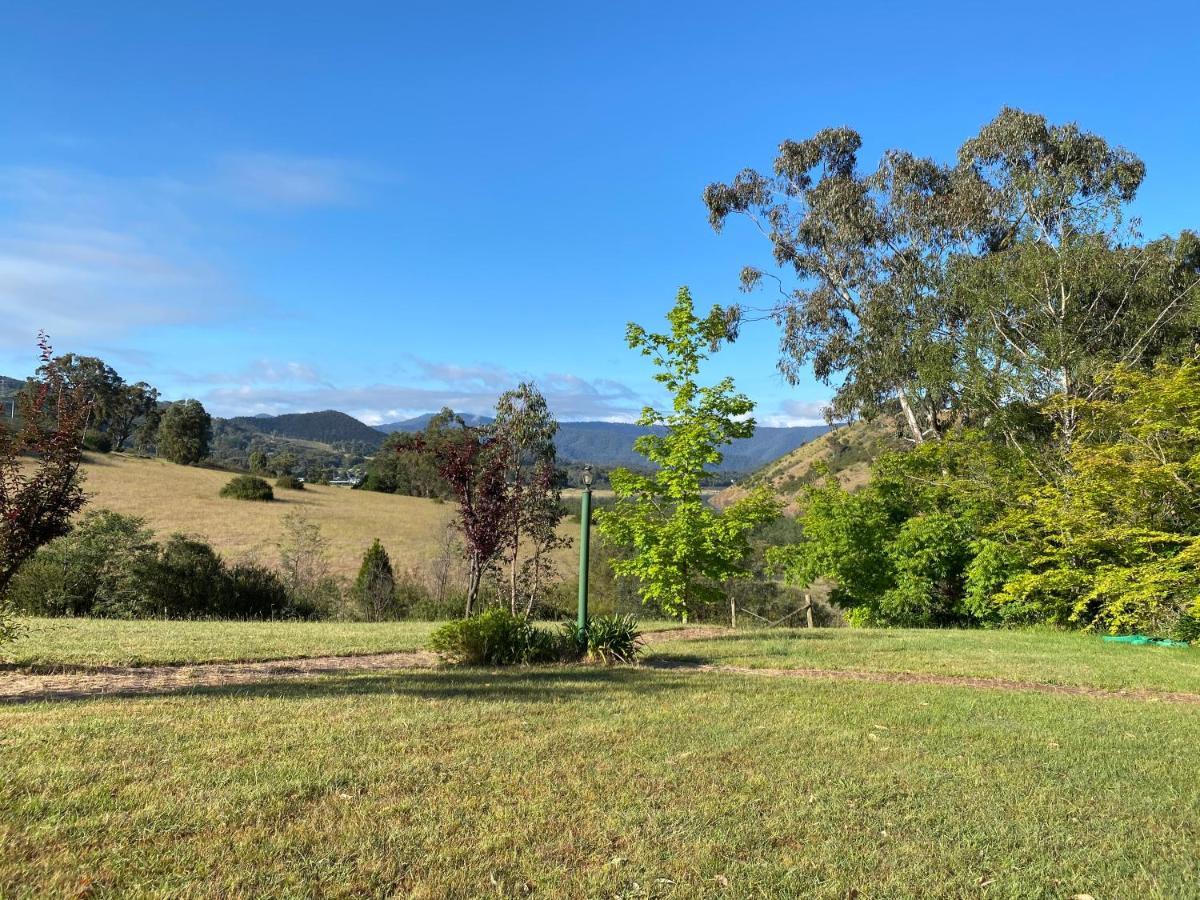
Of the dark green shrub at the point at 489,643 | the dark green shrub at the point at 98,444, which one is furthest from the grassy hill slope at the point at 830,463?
the dark green shrub at the point at 98,444

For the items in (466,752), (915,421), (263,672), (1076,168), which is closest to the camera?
(466,752)

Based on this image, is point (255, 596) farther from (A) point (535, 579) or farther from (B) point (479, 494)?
(A) point (535, 579)

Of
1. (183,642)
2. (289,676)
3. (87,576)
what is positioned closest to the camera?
(289,676)

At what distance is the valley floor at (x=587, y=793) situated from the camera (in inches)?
128

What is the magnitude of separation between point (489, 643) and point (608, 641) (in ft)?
5.07

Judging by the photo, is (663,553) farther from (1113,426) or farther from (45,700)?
(1113,426)

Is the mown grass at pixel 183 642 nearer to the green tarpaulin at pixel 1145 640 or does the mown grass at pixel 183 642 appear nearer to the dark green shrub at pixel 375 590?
the dark green shrub at pixel 375 590

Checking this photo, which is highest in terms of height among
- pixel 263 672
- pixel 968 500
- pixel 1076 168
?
pixel 1076 168

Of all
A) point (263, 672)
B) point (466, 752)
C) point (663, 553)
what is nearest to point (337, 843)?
point (466, 752)

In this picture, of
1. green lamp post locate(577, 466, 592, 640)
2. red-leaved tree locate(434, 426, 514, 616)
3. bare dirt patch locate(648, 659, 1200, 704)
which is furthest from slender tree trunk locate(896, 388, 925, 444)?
green lamp post locate(577, 466, 592, 640)

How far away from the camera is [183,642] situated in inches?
398

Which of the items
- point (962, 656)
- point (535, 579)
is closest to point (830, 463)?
point (535, 579)

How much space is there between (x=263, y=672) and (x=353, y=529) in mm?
32501

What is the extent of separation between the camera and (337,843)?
11.3 feet
